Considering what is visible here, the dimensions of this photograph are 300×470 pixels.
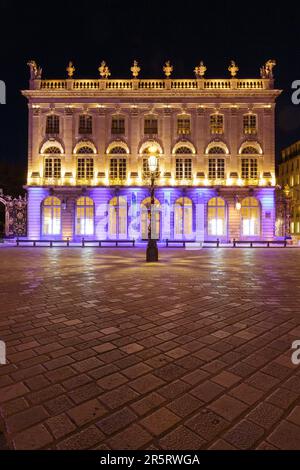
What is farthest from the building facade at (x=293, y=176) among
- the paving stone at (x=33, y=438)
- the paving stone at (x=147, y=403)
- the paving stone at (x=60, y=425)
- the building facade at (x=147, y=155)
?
the paving stone at (x=33, y=438)

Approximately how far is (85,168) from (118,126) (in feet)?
18.1

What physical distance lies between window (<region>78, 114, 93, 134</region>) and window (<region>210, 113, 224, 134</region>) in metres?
12.4

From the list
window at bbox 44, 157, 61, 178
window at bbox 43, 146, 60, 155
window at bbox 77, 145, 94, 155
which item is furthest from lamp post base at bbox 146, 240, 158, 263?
window at bbox 43, 146, 60, 155

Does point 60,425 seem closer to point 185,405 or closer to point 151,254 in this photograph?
point 185,405

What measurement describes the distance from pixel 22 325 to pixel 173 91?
29.2 m

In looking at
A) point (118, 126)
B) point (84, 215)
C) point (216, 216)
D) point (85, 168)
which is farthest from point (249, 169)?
point (84, 215)

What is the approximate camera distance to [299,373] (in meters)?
3.11

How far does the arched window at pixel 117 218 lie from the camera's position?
29047mm

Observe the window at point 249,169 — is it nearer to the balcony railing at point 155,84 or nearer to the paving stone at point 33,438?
the balcony railing at point 155,84

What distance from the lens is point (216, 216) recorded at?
1145 inches

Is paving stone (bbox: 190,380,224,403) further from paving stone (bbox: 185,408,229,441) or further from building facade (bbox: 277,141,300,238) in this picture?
building facade (bbox: 277,141,300,238)
